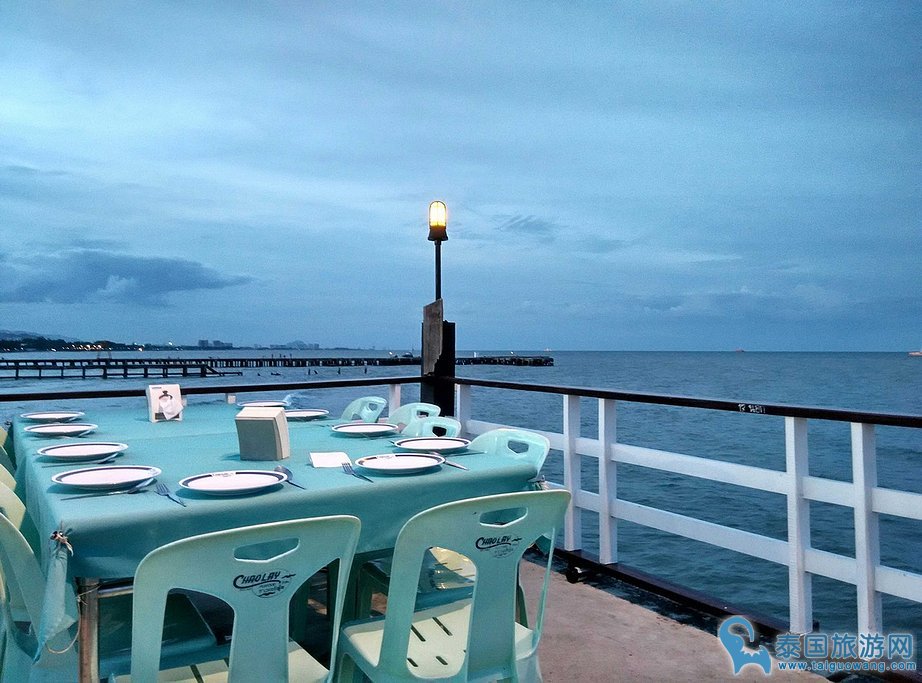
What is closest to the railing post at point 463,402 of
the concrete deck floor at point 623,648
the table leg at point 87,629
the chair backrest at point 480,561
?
the concrete deck floor at point 623,648

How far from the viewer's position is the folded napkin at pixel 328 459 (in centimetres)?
194

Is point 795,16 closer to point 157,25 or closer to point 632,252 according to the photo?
point 157,25

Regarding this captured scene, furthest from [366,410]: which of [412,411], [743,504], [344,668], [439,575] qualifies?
[743,504]

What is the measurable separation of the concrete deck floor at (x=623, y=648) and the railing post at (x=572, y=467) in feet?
1.68

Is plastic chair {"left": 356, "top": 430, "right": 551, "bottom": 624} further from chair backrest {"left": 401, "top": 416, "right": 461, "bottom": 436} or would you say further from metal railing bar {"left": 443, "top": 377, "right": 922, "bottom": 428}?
metal railing bar {"left": 443, "top": 377, "right": 922, "bottom": 428}

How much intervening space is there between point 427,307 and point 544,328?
1194 inches

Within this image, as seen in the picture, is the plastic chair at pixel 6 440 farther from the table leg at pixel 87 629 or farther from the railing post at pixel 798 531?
the railing post at pixel 798 531

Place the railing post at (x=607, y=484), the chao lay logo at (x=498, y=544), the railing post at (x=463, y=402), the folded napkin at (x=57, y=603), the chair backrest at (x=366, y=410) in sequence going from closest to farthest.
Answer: the folded napkin at (x=57, y=603), the chao lay logo at (x=498, y=544), the railing post at (x=607, y=484), the chair backrest at (x=366, y=410), the railing post at (x=463, y=402)

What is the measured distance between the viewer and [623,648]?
7.91 ft

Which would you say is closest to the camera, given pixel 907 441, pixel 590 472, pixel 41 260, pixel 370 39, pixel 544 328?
pixel 370 39

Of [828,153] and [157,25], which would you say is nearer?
[157,25]

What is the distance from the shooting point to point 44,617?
1207 mm

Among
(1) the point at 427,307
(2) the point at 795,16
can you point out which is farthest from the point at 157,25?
(2) the point at 795,16

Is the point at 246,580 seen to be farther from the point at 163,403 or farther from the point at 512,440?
the point at 163,403
